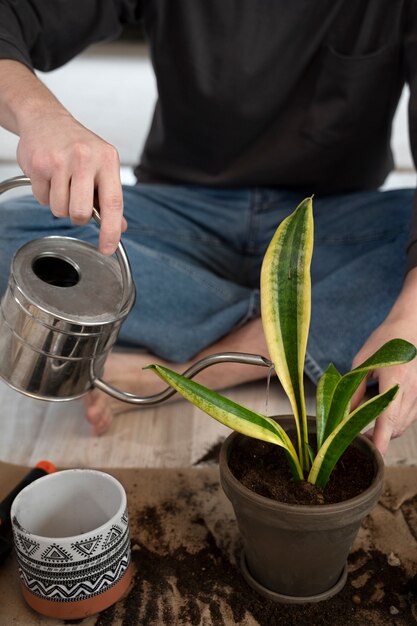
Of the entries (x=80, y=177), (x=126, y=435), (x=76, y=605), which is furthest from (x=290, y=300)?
(x=126, y=435)

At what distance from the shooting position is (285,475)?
84 cm

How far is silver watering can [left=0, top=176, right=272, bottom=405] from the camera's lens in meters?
0.84

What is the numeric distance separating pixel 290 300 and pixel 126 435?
1.67 ft

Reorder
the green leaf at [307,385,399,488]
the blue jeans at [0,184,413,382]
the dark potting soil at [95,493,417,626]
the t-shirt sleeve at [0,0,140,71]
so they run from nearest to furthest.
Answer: the green leaf at [307,385,399,488] → the dark potting soil at [95,493,417,626] → the t-shirt sleeve at [0,0,140,71] → the blue jeans at [0,184,413,382]

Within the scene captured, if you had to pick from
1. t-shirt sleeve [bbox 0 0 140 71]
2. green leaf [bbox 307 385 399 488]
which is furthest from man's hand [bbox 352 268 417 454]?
t-shirt sleeve [bbox 0 0 140 71]

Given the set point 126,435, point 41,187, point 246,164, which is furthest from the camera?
point 246,164

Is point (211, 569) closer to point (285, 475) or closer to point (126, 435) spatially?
point (285, 475)

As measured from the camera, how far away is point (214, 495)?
1.05 metres

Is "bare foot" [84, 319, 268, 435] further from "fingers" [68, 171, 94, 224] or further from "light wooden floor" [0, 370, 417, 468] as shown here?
Answer: "fingers" [68, 171, 94, 224]

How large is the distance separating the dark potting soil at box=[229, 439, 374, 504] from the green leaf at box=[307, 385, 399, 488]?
0.05ft

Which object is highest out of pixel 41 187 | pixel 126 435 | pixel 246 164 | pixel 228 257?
pixel 41 187

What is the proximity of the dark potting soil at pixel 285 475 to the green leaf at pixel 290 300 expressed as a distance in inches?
1.8

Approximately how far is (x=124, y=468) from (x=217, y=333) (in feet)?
1.01

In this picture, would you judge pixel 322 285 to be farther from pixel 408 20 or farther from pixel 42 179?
pixel 42 179
